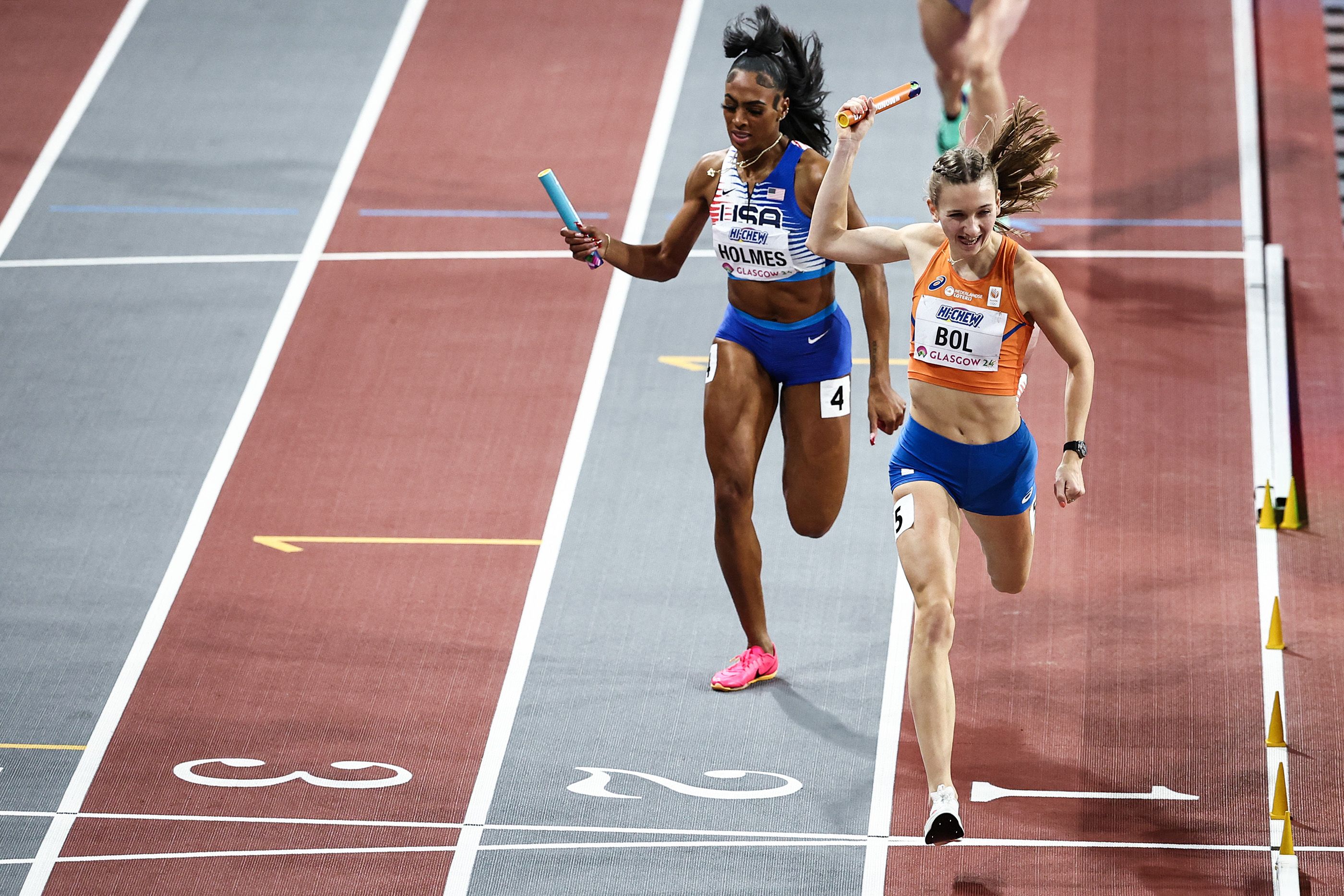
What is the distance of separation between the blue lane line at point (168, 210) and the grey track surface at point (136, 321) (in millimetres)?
50

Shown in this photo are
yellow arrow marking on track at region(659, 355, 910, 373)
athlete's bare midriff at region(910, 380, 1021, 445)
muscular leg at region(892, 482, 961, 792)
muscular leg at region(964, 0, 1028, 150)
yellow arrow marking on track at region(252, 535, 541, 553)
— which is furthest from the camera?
muscular leg at region(964, 0, 1028, 150)

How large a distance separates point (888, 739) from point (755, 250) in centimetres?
195

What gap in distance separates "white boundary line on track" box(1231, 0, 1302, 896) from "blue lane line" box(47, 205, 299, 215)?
5674 mm

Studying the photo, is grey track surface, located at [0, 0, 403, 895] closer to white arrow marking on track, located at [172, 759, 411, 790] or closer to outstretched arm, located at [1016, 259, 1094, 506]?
white arrow marking on track, located at [172, 759, 411, 790]

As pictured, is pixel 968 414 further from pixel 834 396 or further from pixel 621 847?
pixel 621 847

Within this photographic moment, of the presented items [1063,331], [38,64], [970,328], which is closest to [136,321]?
[38,64]

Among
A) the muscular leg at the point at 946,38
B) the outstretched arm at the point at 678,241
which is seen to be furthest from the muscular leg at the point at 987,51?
the outstretched arm at the point at 678,241

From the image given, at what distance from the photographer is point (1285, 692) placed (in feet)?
23.5

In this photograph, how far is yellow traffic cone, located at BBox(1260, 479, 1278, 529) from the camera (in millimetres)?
8266

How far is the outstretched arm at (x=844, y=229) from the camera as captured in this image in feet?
19.8

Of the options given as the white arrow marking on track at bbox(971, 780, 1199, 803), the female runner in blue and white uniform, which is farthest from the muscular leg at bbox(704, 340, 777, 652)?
the white arrow marking on track at bbox(971, 780, 1199, 803)

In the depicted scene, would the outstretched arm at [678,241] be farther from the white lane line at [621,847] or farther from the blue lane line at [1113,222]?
the blue lane line at [1113,222]

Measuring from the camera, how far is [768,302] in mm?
7027

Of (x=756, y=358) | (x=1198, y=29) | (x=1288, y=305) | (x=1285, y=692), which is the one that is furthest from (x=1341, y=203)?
(x=756, y=358)
